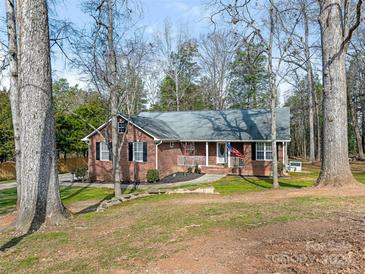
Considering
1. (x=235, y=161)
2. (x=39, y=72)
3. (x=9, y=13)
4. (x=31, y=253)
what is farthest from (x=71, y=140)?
(x=31, y=253)

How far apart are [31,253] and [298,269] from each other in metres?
4.27

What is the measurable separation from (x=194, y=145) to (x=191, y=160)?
4.38 feet

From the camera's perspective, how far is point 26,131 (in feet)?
23.6

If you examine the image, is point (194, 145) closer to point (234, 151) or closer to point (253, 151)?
point (234, 151)

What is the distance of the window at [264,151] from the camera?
22.4 m

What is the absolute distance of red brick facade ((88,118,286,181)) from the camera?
21750mm

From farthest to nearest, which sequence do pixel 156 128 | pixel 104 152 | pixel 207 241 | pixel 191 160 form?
pixel 191 160 → pixel 156 128 → pixel 104 152 → pixel 207 241

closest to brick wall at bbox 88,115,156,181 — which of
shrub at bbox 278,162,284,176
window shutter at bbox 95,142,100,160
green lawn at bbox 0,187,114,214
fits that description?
window shutter at bbox 95,142,100,160

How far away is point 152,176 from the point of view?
20.7 m

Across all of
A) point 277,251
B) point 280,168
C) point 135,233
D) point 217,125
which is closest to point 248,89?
point 217,125

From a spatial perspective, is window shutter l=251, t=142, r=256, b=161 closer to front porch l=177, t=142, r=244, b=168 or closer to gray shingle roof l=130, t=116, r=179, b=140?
front porch l=177, t=142, r=244, b=168

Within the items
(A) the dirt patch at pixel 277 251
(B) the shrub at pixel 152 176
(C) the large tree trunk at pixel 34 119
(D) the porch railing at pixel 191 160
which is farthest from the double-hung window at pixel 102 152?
(A) the dirt patch at pixel 277 251

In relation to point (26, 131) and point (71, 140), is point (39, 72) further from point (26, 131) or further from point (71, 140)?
point (71, 140)

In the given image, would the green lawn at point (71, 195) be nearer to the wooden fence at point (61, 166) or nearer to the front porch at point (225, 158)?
the front porch at point (225, 158)
